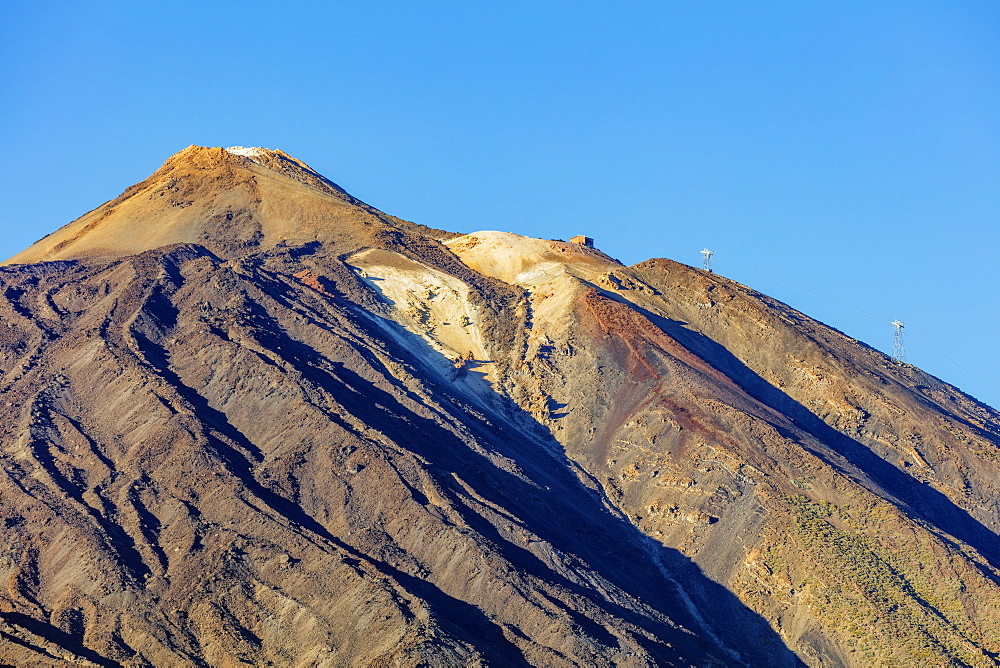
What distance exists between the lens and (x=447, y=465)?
72562 millimetres

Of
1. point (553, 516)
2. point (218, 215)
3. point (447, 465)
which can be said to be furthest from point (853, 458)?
point (218, 215)

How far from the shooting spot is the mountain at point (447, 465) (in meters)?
59.5

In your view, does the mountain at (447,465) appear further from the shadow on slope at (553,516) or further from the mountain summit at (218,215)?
the mountain summit at (218,215)

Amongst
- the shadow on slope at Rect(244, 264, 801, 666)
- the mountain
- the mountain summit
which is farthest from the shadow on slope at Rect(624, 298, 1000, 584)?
the mountain summit

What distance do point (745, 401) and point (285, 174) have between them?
52.1m

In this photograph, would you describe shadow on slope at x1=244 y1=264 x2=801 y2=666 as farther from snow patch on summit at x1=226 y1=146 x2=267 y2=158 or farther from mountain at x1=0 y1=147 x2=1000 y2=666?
snow patch on summit at x1=226 y1=146 x2=267 y2=158

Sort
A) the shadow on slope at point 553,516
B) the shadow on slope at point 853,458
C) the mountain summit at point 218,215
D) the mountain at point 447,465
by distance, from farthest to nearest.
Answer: the mountain summit at point 218,215
the shadow on slope at point 853,458
the shadow on slope at point 553,516
the mountain at point 447,465

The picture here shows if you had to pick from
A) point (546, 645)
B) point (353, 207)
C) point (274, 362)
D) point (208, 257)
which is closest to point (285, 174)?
point (353, 207)

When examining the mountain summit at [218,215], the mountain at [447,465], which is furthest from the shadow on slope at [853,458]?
the mountain summit at [218,215]

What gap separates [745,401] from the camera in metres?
89.5

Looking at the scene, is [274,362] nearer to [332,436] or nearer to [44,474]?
[332,436]

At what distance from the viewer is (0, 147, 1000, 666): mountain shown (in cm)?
5947

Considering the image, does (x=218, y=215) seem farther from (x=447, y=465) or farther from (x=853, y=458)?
(x=853, y=458)

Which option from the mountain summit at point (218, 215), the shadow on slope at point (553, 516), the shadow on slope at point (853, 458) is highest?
the shadow on slope at point (853, 458)
